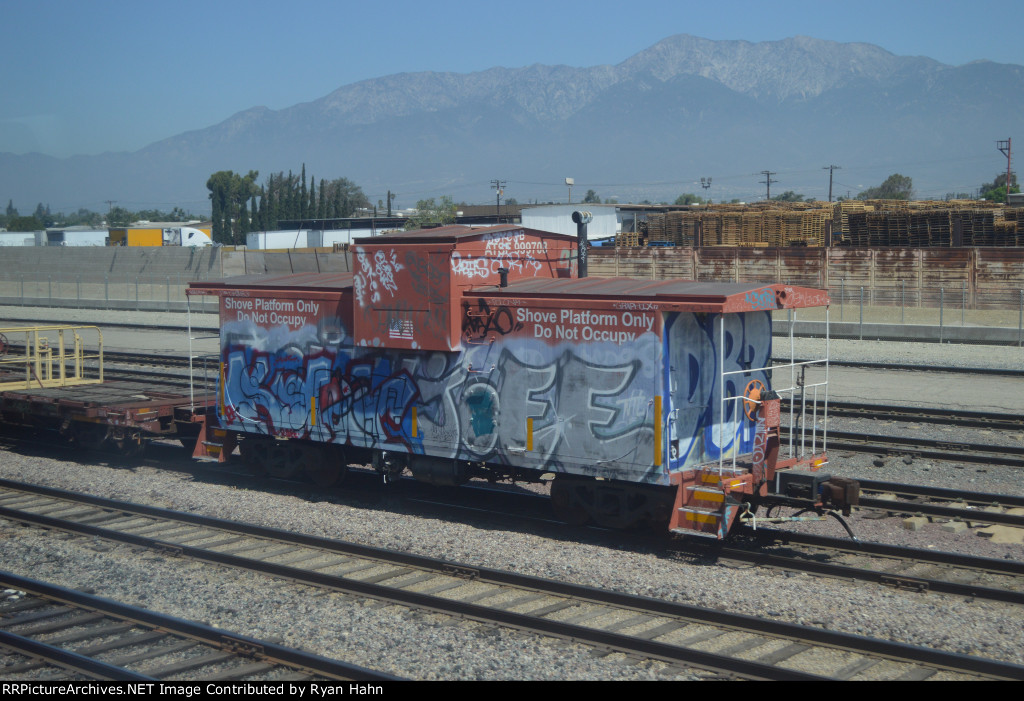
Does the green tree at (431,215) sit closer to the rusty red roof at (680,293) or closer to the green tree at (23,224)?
the rusty red roof at (680,293)

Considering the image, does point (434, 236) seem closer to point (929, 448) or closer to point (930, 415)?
point (929, 448)

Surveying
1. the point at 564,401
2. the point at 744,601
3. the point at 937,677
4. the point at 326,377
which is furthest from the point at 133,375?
the point at 937,677

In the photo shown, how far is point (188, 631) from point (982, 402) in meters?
19.3

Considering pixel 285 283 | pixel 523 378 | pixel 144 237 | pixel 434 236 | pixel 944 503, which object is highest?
pixel 144 237

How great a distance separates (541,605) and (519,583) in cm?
57

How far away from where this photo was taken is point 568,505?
11.6m

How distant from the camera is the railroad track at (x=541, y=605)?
24.1 feet

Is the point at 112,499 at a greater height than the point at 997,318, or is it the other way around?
the point at 997,318

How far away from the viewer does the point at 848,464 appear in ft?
49.2

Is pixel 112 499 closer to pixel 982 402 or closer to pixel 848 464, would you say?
pixel 848 464

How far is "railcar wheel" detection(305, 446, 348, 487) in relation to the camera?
13.7 m

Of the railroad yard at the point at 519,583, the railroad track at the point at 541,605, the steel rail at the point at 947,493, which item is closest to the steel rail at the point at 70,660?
the railroad yard at the point at 519,583

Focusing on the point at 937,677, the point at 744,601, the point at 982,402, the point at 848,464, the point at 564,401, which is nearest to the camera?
the point at 937,677

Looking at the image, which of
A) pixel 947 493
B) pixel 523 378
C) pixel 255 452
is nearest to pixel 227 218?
pixel 255 452
